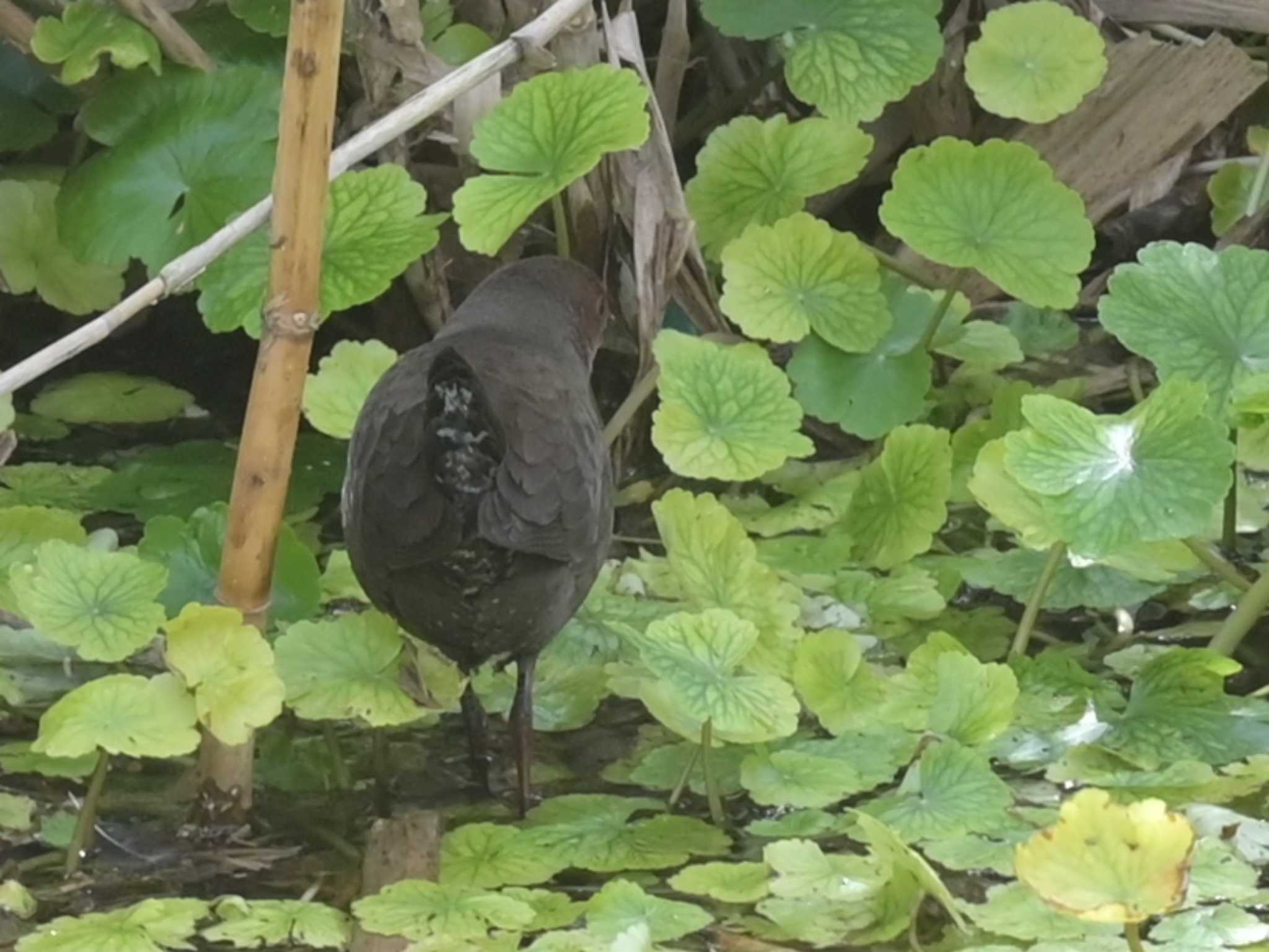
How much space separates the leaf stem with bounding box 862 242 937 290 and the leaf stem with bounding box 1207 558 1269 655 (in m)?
1.00

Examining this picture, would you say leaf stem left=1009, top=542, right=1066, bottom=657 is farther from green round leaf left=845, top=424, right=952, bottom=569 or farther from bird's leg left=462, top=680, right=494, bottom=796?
bird's leg left=462, top=680, right=494, bottom=796

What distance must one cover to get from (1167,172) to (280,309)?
2.60 meters

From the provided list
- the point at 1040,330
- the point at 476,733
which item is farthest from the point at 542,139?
the point at 1040,330

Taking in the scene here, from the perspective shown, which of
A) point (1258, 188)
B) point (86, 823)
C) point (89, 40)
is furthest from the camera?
point (1258, 188)

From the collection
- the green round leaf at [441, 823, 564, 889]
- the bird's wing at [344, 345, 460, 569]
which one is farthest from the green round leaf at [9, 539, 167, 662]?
the green round leaf at [441, 823, 564, 889]

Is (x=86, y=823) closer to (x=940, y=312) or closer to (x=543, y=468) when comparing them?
(x=543, y=468)

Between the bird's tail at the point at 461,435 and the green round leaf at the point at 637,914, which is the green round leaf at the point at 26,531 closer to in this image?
the bird's tail at the point at 461,435

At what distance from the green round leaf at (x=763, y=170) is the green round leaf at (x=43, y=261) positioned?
1.15 m

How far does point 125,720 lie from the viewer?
239 cm

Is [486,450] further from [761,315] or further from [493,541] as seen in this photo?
[761,315]

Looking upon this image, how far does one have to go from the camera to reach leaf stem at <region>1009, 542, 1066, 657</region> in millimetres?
2979

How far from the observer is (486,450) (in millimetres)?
2547

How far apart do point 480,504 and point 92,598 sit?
499 millimetres

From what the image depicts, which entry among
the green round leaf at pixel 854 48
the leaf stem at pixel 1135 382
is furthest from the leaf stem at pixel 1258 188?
the green round leaf at pixel 854 48
